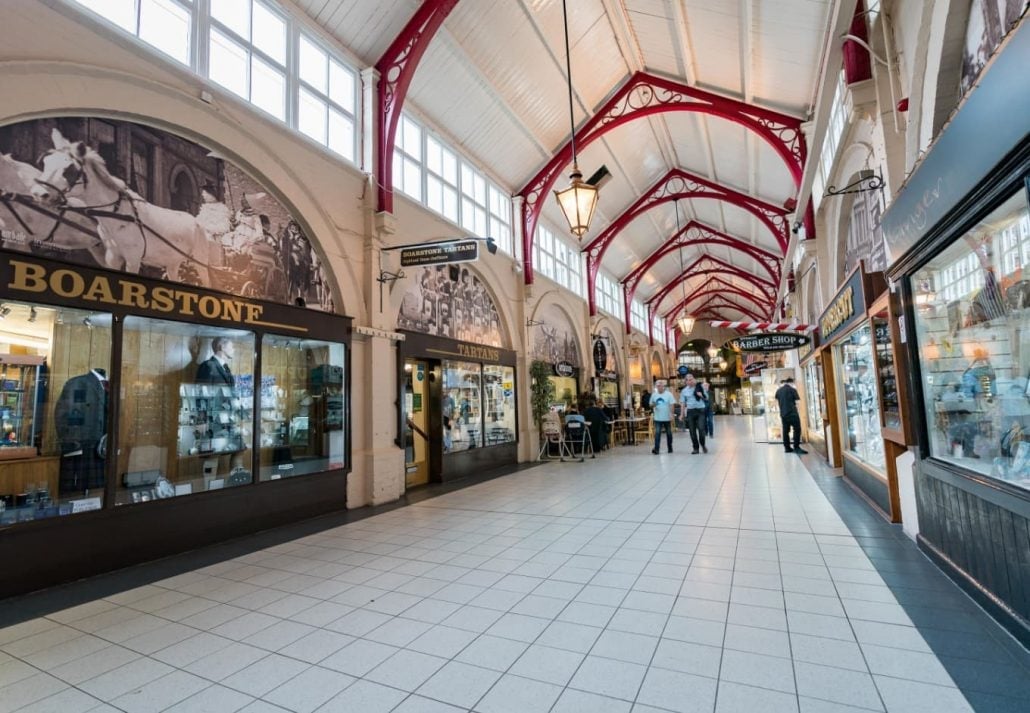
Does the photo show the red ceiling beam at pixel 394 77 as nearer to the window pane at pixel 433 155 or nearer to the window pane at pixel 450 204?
the window pane at pixel 433 155

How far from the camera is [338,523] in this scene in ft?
18.3

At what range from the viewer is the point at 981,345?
9.10 feet

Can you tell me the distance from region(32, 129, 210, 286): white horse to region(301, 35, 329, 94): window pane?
110 inches

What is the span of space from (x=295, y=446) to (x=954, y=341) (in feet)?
20.1

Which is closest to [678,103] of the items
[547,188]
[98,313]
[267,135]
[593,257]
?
[547,188]

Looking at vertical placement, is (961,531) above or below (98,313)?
below

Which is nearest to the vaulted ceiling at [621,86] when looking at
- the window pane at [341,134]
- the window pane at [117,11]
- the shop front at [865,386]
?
the window pane at [341,134]

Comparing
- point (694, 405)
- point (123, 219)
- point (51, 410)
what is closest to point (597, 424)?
point (694, 405)

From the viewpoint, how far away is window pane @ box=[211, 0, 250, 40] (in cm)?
527

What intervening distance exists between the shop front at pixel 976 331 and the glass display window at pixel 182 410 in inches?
227

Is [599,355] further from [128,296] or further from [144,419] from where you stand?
[128,296]

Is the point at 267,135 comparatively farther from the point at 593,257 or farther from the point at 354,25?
the point at 593,257

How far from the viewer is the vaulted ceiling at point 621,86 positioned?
7055mm

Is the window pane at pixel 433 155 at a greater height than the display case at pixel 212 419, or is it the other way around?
the window pane at pixel 433 155
